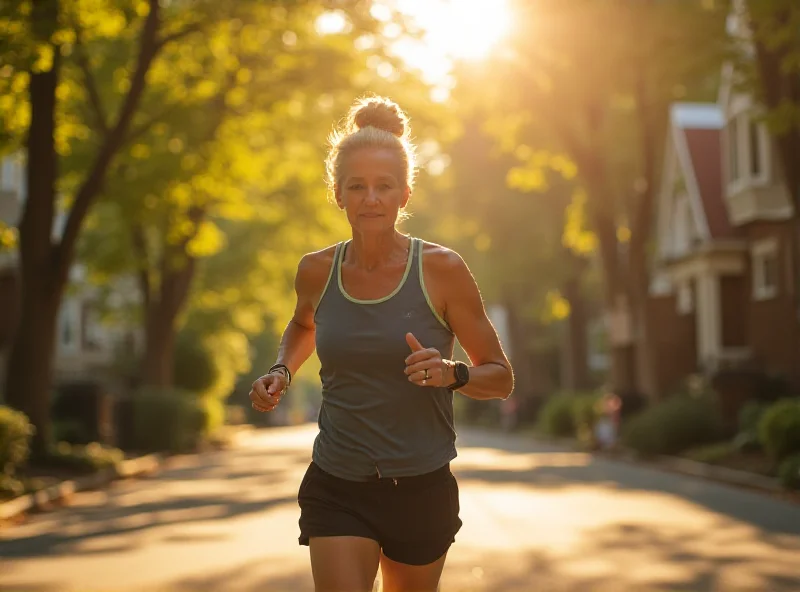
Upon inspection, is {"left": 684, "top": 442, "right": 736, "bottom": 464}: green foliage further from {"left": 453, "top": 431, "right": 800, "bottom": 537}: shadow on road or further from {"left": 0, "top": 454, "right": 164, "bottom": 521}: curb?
{"left": 0, "top": 454, "right": 164, "bottom": 521}: curb

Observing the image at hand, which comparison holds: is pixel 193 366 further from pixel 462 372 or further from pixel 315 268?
pixel 462 372

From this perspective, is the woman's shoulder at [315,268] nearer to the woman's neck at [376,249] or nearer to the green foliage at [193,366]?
the woman's neck at [376,249]

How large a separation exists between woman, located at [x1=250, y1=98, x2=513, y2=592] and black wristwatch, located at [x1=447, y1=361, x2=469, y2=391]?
0.03 meters

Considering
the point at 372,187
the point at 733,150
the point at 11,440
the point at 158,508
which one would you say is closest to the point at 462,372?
the point at 372,187

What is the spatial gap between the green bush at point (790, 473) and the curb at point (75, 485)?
9567 millimetres

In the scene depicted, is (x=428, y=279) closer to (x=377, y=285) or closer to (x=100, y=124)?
(x=377, y=285)

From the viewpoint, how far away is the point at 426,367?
434 centimetres

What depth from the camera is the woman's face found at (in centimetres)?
475

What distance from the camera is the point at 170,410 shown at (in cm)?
3678

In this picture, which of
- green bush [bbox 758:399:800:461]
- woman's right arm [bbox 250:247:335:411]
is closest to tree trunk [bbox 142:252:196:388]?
green bush [bbox 758:399:800:461]

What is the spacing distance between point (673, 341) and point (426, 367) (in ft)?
141

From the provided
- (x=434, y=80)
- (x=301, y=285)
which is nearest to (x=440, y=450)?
(x=301, y=285)

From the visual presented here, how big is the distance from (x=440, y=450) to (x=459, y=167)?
52.8 metres

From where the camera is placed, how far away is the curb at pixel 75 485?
58.4 feet
